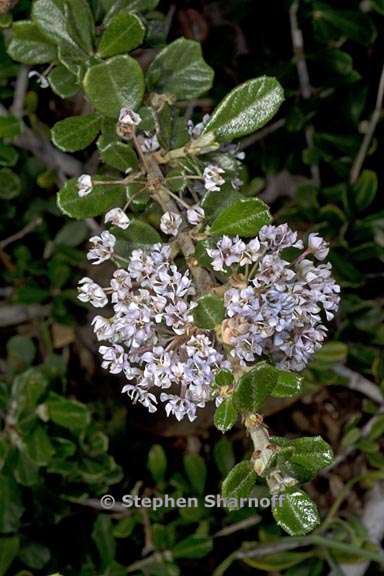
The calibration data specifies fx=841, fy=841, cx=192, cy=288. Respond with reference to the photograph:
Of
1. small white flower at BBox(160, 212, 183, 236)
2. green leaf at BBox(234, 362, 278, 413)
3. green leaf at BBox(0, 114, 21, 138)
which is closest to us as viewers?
green leaf at BBox(234, 362, 278, 413)

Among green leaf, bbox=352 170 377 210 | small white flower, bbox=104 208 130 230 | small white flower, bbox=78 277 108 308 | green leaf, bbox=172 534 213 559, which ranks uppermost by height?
small white flower, bbox=104 208 130 230

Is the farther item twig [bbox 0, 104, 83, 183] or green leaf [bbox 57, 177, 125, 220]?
twig [bbox 0, 104, 83, 183]

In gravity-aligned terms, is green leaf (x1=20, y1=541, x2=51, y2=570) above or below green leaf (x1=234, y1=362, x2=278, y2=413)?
below

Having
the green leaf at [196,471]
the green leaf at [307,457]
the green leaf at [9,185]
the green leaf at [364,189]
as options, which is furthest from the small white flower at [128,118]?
the green leaf at [196,471]

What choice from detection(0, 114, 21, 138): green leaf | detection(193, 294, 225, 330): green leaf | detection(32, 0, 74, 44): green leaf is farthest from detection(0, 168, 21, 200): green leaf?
detection(193, 294, 225, 330): green leaf

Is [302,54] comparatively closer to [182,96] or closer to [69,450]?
[182,96]

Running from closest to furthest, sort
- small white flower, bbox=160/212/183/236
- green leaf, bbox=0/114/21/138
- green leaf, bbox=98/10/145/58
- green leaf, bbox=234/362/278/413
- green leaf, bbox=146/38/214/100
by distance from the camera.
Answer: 1. green leaf, bbox=234/362/278/413
2. small white flower, bbox=160/212/183/236
3. green leaf, bbox=98/10/145/58
4. green leaf, bbox=146/38/214/100
5. green leaf, bbox=0/114/21/138

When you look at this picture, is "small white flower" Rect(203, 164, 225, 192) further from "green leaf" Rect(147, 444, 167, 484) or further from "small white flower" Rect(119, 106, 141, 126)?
"green leaf" Rect(147, 444, 167, 484)

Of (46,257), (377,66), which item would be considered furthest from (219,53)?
(46,257)
